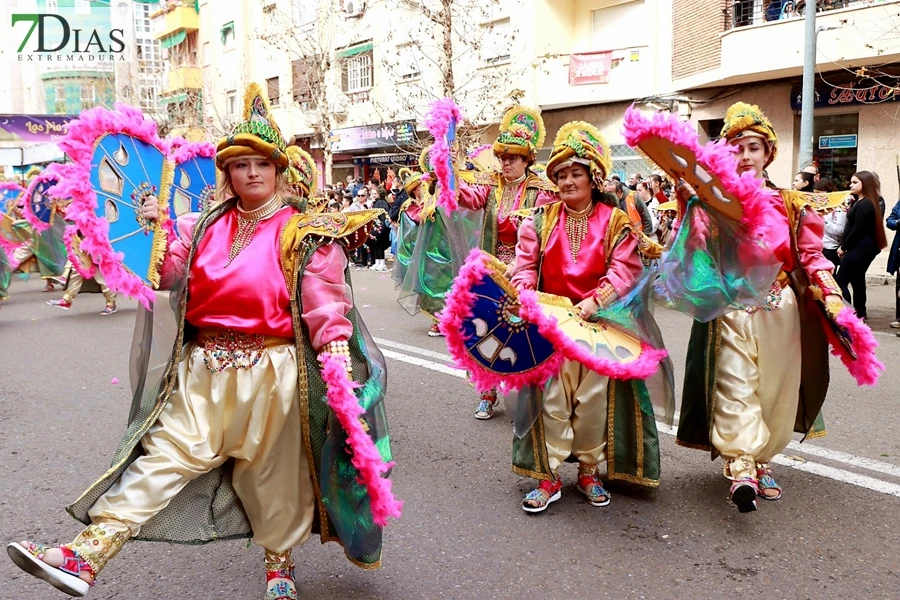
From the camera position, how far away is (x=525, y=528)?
12.9 feet

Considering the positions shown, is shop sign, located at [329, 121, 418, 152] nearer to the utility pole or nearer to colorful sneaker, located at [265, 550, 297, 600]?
the utility pole

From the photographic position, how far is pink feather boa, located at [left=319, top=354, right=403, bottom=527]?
290cm

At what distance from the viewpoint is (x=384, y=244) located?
704 inches

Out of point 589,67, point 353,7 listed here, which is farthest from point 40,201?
point 353,7

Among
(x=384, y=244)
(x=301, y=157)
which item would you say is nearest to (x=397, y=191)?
(x=384, y=244)

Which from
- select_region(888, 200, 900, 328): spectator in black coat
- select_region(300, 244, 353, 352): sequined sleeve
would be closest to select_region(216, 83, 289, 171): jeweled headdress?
select_region(300, 244, 353, 352): sequined sleeve

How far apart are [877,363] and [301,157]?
3252 millimetres

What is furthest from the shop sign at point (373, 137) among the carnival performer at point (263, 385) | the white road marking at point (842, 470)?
the carnival performer at point (263, 385)

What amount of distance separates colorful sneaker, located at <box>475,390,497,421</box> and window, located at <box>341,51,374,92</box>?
22.7 metres

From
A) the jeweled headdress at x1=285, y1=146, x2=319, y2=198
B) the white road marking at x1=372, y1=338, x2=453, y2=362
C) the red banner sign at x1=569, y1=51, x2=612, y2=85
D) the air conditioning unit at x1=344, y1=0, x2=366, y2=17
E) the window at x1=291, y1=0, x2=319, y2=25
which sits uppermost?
the window at x1=291, y1=0, x2=319, y2=25

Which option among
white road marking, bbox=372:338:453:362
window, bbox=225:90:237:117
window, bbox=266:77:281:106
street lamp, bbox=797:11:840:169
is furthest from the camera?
window, bbox=225:90:237:117

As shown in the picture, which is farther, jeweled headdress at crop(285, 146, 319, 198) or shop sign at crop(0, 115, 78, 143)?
shop sign at crop(0, 115, 78, 143)

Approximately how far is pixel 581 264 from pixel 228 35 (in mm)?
32834

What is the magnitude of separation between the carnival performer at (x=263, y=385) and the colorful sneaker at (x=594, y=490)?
1.42 m
